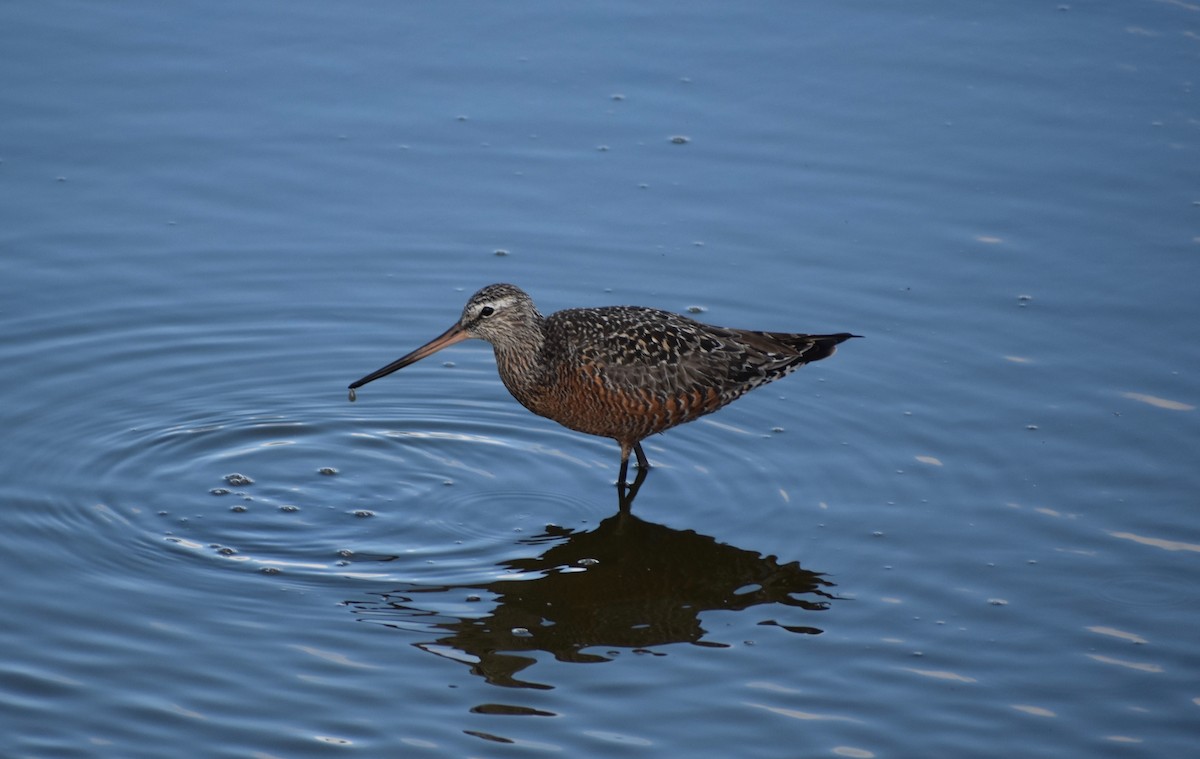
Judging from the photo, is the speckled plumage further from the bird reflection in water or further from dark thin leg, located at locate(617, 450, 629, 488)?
the bird reflection in water

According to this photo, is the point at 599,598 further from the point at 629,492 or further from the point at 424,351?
the point at 424,351

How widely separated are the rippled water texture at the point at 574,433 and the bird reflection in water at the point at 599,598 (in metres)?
0.03

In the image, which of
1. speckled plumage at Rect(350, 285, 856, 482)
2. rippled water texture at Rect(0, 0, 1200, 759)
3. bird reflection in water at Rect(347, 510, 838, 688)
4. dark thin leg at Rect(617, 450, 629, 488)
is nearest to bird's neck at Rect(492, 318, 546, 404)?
speckled plumage at Rect(350, 285, 856, 482)

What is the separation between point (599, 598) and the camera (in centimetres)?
802

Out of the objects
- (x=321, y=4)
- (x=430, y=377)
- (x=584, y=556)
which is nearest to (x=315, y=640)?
(x=584, y=556)

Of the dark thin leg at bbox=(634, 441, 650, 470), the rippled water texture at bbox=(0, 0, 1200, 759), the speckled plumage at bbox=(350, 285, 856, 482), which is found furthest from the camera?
the dark thin leg at bbox=(634, 441, 650, 470)

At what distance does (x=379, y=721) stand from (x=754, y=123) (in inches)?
275

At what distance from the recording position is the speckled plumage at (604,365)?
9023 millimetres

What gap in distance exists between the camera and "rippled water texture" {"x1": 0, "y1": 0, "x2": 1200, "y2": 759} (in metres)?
7.08

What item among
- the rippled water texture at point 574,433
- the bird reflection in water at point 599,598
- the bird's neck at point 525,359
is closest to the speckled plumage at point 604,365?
the bird's neck at point 525,359

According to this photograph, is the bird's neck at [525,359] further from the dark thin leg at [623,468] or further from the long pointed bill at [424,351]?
the dark thin leg at [623,468]

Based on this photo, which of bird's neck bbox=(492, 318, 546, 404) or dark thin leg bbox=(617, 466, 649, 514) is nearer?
dark thin leg bbox=(617, 466, 649, 514)

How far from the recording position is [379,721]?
674 centimetres

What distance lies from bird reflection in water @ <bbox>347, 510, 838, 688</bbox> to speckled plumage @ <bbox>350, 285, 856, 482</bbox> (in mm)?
637
